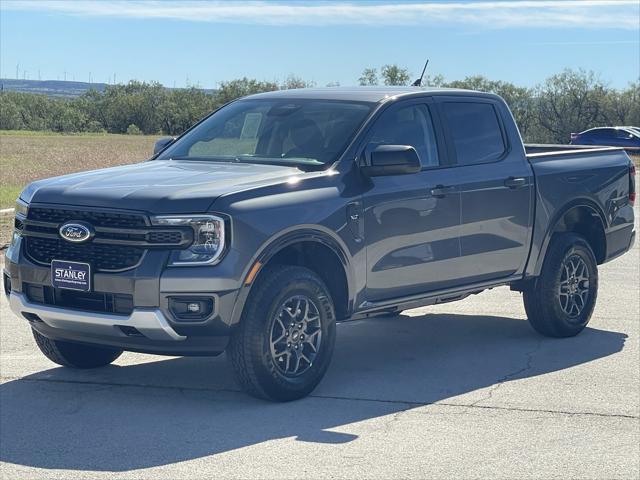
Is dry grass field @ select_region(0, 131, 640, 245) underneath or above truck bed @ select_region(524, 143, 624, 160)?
underneath

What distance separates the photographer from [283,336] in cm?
720

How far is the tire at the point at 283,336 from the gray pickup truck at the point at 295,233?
0.04 ft

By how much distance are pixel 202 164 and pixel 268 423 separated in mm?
2048

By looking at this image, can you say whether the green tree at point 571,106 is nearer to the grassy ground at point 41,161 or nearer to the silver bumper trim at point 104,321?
the grassy ground at point 41,161

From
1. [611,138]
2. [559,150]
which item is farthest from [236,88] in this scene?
[559,150]

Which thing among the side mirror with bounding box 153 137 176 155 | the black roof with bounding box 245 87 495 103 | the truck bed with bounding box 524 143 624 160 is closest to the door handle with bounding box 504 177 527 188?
the truck bed with bounding box 524 143 624 160

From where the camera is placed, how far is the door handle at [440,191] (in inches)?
324

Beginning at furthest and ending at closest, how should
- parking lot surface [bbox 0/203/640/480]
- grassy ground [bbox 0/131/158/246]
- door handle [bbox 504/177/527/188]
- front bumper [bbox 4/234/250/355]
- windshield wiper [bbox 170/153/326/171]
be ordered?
grassy ground [bbox 0/131/158/246], door handle [bbox 504/177/527/188], windshield wiper [bbox 170/153/326/171], front bumper [bbox 4/234/250/355], parking lot surface [bbox 0/203/640/480]

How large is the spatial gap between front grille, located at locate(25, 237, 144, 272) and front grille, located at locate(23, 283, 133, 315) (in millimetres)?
157

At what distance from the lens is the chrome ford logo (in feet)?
22.8

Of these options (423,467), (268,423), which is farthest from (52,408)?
(423,467)

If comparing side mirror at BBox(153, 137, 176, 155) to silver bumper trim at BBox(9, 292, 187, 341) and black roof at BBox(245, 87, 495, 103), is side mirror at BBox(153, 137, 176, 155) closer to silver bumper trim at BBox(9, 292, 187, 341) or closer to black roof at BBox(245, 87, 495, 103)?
black roof at BBox(245, 87, 495, 103)

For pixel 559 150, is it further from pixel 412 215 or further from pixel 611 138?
pixel 611 138

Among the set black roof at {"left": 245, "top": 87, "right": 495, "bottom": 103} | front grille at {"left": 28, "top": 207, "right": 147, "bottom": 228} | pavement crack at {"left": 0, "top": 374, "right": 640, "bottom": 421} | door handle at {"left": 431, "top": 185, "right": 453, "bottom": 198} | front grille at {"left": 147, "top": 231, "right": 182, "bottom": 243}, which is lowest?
pavement crack at {"left": 0, "top": 374, "right": 640, "bottom": 421}
